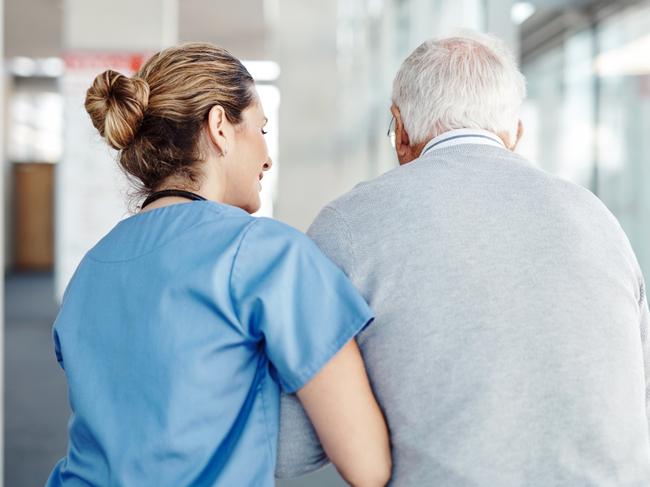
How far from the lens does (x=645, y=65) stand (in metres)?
3.90

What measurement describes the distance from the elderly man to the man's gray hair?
0.36ft

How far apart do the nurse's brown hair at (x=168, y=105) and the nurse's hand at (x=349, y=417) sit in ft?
1.36

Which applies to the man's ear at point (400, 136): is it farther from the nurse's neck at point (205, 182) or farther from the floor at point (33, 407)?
the floor at point (33, 407)

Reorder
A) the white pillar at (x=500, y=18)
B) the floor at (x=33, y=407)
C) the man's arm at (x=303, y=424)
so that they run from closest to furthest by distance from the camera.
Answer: the man's arm at (x=303, y=424) < the white pillar at (x=500, y=18) < the floor at (x=33, y=407)

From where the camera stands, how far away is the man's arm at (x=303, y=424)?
1220 millimetres

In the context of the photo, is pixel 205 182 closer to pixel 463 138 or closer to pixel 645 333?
pixel 463 138

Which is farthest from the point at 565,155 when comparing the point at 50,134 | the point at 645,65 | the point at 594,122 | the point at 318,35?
the point at 50,134

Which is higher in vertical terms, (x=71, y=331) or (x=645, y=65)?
(x=645, y=65)

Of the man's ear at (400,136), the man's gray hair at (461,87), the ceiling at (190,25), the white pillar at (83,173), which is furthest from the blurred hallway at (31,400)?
the ceiling at (190,25)

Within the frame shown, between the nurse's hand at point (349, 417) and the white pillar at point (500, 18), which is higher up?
the white pillar at point (500, 18)

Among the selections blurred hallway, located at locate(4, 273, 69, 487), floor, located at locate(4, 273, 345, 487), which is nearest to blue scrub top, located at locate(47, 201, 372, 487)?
floor, located at locate(4, 273, 345, 487)

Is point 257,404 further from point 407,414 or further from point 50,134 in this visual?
point 50,134

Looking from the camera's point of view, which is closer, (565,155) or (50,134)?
(565,155)

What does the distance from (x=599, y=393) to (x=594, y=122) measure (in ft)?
12.2
